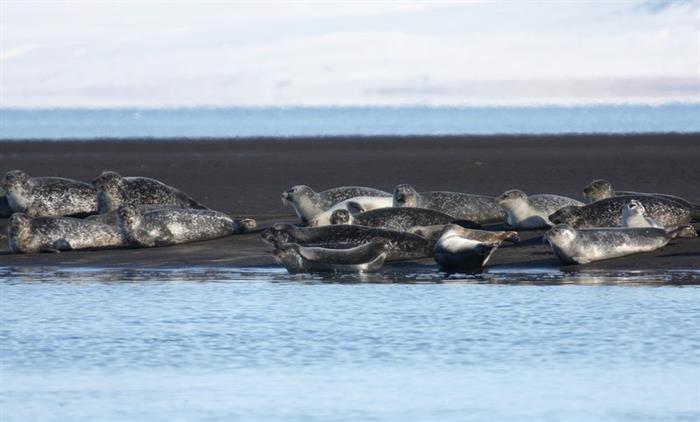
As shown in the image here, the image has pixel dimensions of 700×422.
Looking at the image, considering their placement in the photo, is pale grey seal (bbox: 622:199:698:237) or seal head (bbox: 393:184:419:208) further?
seal head (bbox: 393:184:419:208)

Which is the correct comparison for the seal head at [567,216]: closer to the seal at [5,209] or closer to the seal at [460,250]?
the seal at [460,250]

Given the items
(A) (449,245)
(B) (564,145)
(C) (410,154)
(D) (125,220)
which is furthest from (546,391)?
(B) (564,145)

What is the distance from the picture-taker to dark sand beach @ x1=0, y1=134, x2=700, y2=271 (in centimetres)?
1412

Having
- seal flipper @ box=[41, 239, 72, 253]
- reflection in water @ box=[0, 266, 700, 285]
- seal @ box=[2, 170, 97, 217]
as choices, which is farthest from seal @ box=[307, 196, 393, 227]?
seal @ box=[2, 170, 97, 217]

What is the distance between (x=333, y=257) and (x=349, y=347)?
3495mm

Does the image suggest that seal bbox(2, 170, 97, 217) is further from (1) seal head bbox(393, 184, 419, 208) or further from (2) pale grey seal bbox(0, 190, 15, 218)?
(1) seal head bbox(393, 184, 419, 208)

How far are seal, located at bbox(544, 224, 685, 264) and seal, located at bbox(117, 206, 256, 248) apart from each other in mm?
3602

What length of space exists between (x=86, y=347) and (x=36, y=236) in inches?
209

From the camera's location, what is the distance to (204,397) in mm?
8016

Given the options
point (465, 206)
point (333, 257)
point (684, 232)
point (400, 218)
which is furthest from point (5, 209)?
point (684, 232)

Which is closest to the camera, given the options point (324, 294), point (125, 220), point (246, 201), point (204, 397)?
point (204, 397)

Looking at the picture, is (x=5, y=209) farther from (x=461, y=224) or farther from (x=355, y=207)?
(x=461, y=224)

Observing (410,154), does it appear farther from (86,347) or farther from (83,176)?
(86,347)

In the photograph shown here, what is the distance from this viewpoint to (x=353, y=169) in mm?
27891
